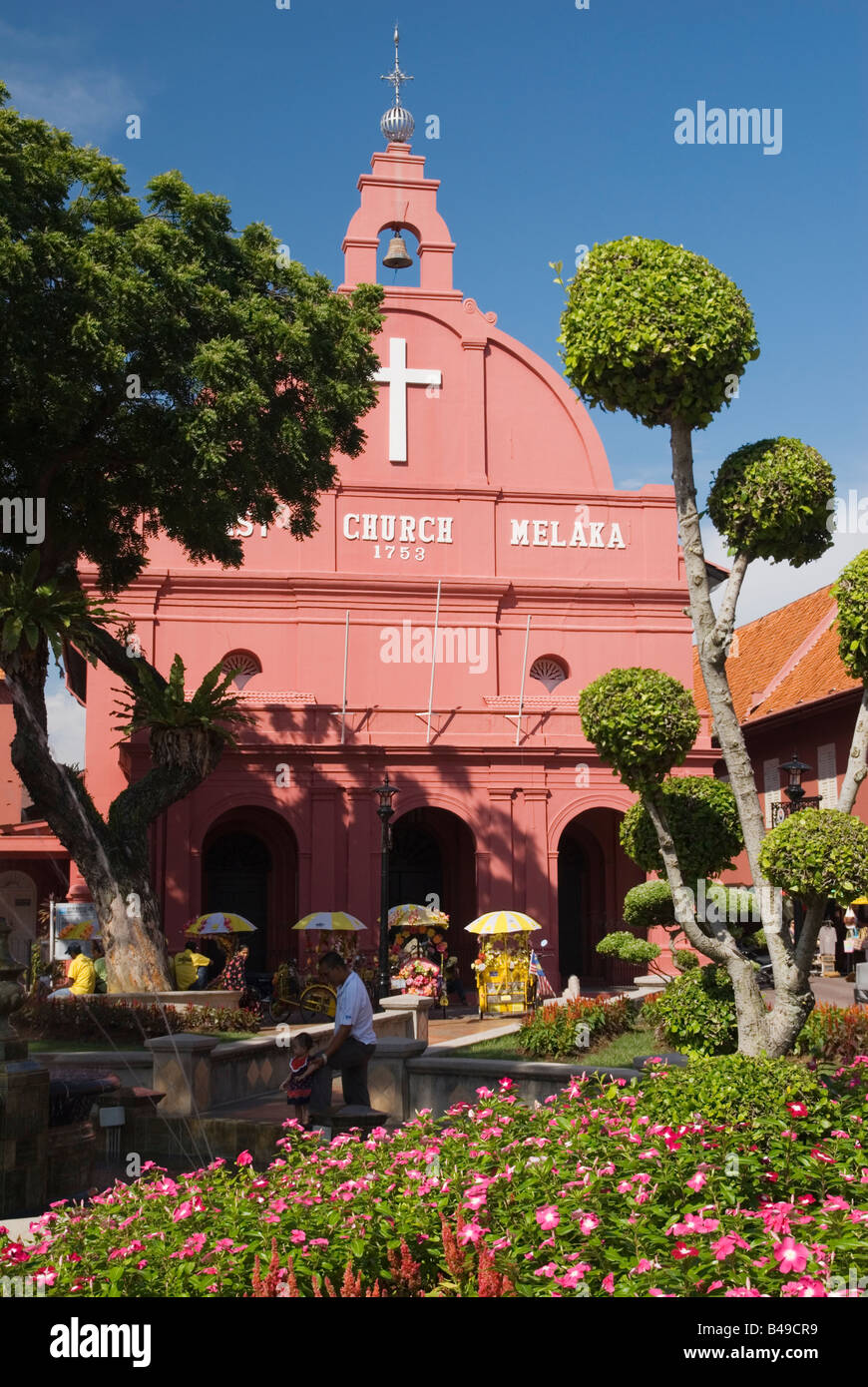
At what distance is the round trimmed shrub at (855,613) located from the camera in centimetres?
813

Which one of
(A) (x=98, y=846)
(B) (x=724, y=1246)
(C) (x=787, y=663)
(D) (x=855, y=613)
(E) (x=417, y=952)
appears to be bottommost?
(B) (x=724, y=1246)

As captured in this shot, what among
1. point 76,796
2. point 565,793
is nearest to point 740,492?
point 76,796

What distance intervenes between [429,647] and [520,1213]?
69.4ft

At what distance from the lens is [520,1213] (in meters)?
5.62

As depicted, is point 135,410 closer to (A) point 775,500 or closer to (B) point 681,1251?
(A) point 775,500

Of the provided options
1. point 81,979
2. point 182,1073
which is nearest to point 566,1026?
point 182,1073

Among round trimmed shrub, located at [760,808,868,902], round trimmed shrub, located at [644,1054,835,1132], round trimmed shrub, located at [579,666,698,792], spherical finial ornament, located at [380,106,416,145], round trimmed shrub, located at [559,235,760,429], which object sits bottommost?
round trimmed shrub, located at [644,1054,835,1132]

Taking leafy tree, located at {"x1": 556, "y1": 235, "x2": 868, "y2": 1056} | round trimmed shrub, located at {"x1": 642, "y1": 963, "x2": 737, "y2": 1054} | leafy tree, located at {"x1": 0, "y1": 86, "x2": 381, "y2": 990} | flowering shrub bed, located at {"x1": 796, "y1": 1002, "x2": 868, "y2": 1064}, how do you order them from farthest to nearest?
leafy tree, located at {"x1": 0, "y1": 86, "x2": 381, "y2": 990} < flowering shrub bed, located at {"x1": 796, "y1": 1002, "x2": 868, "y2": 1064} < round trimmed shrub, located at {"x1": 642, "y1": 963, "x2": 737, "y2": 1054} < leafy tree, located at {"x1": 556, "y1": 235, "x2": 868, "y2": 1056}

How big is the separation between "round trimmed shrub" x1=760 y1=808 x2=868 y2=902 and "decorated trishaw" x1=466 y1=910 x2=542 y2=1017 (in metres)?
13.5

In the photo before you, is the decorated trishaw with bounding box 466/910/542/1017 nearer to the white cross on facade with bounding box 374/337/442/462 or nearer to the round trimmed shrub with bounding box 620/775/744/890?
the white cross on facade with bounding box 374/337/442/462

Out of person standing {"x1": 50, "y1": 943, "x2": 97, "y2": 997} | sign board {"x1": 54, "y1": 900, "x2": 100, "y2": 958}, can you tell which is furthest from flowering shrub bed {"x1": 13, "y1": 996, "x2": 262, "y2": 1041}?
sign board {"x1": 54, "y1": 900, "x2": 100, "y2": 958}

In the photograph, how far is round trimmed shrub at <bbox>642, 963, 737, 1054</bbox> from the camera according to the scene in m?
9.19

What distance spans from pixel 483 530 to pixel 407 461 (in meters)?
2.20

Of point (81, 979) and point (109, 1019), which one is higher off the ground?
point (81, 979)
